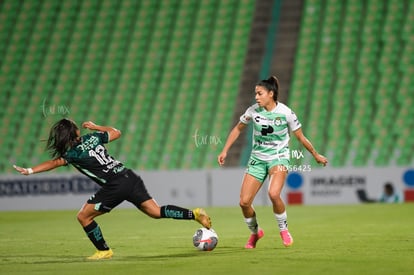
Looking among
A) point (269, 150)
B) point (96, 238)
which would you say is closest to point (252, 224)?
point (269, 150)

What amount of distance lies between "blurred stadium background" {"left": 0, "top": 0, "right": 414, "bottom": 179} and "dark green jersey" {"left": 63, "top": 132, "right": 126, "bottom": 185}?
46.7 feet

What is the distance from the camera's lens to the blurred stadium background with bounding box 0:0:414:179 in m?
25.4

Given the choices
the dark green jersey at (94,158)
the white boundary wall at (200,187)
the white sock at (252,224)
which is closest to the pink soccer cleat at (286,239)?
the white sock at (252,224)

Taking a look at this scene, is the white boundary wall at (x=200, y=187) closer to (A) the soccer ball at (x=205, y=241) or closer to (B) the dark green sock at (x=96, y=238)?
(A) the soccer ball at (x=205, y=241)

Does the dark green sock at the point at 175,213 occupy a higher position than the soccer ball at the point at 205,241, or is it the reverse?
the dark green sock at the point at 175,213

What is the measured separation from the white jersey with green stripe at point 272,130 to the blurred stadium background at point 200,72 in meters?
13.1

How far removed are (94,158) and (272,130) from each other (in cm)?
231

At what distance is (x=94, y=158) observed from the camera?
33.6 ft

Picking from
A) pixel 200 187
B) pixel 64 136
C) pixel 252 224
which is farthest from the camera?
pixel 200 187

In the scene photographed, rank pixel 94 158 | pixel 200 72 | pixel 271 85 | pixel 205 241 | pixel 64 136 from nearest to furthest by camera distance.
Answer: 1. pixel 64 136
2. pixel 94 158
3. pixel 205 241
4. pixel 271 85
5. pixel 200 72

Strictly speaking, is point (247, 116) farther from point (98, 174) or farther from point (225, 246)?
point (98, 174)

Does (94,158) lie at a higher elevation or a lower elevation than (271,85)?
lower

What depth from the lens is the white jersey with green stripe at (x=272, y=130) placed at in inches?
433

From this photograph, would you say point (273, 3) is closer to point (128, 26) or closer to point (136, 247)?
point (128, 26)
